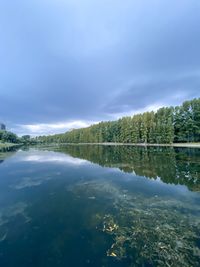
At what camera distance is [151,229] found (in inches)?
282

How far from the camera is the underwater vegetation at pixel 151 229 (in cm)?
555

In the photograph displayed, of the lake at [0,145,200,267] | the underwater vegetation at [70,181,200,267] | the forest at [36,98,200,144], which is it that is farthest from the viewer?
the forest at [36,98,200,144]

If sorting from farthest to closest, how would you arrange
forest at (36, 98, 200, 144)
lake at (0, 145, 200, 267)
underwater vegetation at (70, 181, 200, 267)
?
forest at (36, 98, 200, 144)
lake at (0, 145, 200, 267)
underwater vegetation at (70, 181, 200, 267)

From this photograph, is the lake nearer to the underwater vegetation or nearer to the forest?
the underwater vegetation

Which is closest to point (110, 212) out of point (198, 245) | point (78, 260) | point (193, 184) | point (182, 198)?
point (78, 260)

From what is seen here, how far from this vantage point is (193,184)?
13.4 meters

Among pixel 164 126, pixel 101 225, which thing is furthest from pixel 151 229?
pixel 164 126

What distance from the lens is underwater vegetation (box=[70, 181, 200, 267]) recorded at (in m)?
5.55

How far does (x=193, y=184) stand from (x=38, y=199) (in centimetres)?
1155

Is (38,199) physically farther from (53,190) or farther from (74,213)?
(74,213)

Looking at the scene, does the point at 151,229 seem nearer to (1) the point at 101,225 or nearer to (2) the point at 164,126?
(1) the point at 101,225

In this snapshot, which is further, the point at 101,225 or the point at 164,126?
the point at 164,126

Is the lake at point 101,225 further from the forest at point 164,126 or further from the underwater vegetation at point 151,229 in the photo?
the forest at point 164,126

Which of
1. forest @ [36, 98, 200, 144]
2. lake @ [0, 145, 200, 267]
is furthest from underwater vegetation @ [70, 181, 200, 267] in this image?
forest @ [36, 98, 200, 144]
